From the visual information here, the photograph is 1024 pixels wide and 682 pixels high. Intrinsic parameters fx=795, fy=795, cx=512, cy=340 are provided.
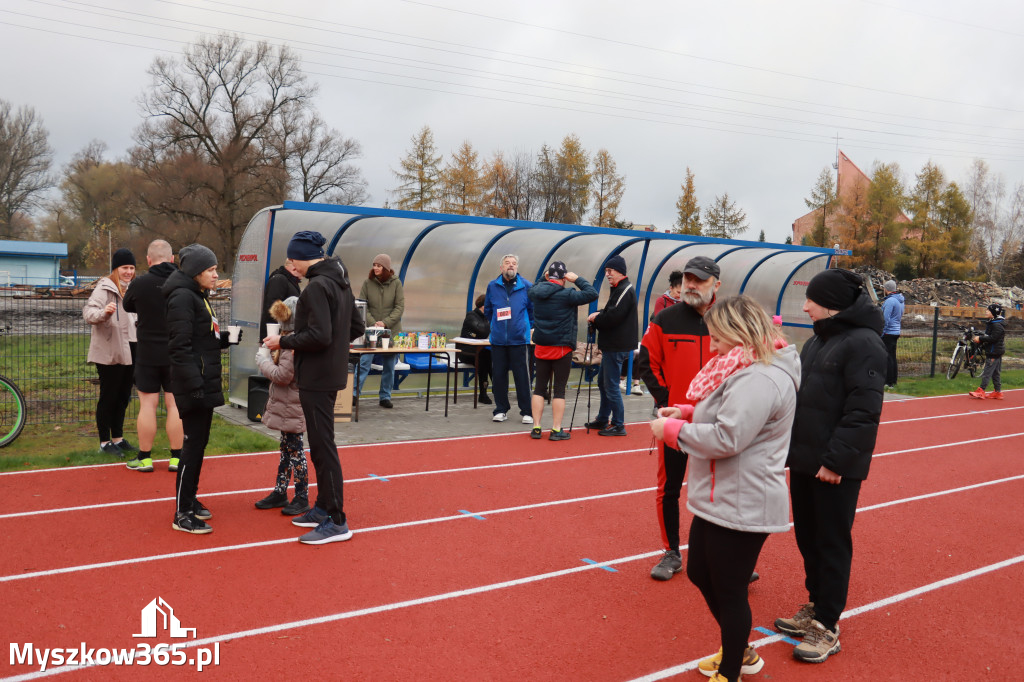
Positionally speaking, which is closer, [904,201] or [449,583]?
[449,583]

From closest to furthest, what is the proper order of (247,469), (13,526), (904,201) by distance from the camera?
(13,526) → (247,469) → (904,201)

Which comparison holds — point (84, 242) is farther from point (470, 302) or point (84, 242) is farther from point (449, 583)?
point (449, 583)

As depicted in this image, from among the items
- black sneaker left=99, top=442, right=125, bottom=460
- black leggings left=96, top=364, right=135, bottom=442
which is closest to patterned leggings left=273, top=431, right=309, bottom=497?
black sneaker left=99, top=442, right=125, bottom=460

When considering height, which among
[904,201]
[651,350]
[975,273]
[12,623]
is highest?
[904,201]

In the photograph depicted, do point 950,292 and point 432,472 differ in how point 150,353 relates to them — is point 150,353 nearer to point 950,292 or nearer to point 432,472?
point 432,472

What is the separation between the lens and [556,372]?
9.35 meters

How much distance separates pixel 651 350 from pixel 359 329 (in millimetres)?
2133

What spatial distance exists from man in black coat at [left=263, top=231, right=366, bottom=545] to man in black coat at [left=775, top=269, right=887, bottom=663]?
9.59 ft

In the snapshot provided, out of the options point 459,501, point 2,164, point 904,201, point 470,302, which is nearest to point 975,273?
point 904,201

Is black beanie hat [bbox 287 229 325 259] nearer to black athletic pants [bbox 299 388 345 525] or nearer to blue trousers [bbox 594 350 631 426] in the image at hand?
black athletic pants [bbox 299 388 345 525]

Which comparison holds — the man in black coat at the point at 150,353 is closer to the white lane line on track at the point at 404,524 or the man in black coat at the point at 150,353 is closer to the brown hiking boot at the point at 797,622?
the white lane line on track at the point at 404,524

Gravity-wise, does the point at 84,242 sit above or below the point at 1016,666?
above

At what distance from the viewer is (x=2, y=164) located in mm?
56625

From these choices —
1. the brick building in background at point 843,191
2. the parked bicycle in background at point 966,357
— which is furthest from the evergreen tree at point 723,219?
the parked bicycle in background at point 966,357
